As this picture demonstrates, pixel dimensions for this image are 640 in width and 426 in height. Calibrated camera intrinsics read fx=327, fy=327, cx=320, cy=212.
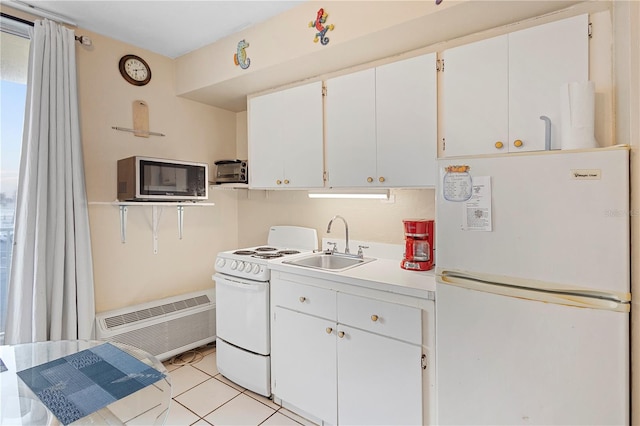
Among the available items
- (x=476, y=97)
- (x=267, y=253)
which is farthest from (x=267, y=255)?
(x=476, y=97)

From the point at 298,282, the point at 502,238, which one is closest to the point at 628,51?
the point at 502,238

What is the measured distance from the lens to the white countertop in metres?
1.67

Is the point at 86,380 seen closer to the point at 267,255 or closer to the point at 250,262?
the point at 250,262

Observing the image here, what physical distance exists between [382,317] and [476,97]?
4.21 ft

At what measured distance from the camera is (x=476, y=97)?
175cm

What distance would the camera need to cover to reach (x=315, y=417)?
2086mm

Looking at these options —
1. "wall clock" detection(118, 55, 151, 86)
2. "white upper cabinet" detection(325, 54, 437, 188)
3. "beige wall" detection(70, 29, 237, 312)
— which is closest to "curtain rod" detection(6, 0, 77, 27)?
"beige wall" detection(70, 29, 237, 312)

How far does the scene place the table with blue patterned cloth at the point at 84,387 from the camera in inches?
39.3

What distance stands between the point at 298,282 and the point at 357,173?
2.69 ft

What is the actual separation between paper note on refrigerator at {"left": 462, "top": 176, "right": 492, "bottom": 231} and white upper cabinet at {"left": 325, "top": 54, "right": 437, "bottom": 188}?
18.8 inches

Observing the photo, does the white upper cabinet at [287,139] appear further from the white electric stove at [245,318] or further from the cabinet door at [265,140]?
the white electric stove at [245,318]

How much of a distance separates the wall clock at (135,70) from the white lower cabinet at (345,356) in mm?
1981

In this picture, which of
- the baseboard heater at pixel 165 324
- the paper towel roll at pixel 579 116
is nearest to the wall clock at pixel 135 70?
the baseboard heater at pixel 165 324

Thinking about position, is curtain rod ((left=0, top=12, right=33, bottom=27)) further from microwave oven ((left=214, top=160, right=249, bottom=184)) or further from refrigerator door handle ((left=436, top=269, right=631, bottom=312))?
refrigerator door handle ((left=436, top=269, right=631, bottom=312))
